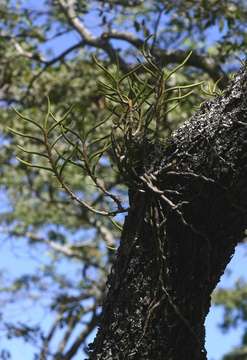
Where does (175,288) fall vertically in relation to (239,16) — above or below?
below

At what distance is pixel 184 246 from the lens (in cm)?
181

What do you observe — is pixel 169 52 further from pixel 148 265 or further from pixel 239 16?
pixel 148 265

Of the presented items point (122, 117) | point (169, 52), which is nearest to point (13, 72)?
point (169, 52)

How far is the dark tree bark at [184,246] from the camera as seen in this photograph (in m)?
1.76

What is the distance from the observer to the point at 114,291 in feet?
6.04

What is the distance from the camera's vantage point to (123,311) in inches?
70.7

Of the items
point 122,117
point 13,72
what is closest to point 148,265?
point 122,117

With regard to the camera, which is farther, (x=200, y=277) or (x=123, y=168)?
(x=123, y=168)

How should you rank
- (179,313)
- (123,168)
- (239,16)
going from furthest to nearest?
(239,16) < (123,168) < (179,313)

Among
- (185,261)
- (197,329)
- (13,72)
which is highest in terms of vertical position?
(13,72)

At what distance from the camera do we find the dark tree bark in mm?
1757

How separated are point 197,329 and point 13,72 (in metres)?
5.14

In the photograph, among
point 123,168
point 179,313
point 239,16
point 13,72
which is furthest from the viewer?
point 13,72

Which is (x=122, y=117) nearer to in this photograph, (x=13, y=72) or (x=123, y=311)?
(x=123, y=311)
